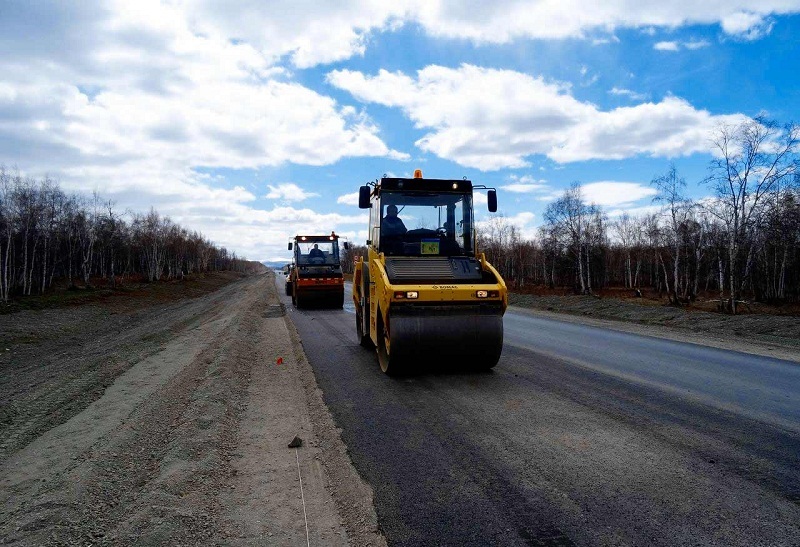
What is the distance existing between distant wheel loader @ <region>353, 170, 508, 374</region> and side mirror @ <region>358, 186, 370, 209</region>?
18 mm

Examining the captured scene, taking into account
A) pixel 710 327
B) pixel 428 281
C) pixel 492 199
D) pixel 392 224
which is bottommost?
pixel 710 327

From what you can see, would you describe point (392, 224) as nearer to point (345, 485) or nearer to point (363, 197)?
point (363, 197)

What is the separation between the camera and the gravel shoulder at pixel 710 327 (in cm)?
1068

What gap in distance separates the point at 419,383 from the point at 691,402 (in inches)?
136

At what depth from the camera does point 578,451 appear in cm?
420

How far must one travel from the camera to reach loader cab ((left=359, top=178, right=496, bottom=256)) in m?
8.34

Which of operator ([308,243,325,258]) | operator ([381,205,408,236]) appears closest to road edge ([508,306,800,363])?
operator ([381,205,408,236])

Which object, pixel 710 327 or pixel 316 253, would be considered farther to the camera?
pixel 316 253

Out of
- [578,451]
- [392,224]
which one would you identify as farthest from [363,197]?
[578,451]

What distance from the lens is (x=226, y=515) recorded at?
3145 millimetres

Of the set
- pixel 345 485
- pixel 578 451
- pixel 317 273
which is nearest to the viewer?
pixel 345 485

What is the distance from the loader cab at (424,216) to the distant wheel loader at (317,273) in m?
12.0

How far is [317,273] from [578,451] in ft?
58.0

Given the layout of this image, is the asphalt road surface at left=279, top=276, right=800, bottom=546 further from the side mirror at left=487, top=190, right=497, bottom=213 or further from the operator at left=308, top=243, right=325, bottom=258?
the operator at left=308, top=243, right=325, bottom=258
